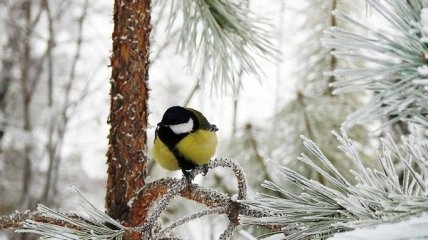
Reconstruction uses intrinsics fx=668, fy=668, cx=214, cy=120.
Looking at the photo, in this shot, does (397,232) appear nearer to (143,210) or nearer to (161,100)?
(143,210)

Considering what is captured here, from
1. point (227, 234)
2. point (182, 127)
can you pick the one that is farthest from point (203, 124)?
point (227, 234)

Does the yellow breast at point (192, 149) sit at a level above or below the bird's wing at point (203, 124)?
Answer: below

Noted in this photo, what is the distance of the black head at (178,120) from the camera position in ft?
3.82

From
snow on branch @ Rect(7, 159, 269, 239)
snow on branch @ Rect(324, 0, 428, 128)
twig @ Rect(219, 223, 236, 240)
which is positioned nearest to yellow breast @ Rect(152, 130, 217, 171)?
snow on branch @ Rect(7, 159, 269, 239)

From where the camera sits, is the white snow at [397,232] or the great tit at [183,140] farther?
the great tit at [183,140]

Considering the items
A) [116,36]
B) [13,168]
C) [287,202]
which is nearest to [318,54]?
[116,36]

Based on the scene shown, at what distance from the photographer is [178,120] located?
1180 mm

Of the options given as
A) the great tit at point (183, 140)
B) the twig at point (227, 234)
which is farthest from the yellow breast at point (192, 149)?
the twig at point (227, 234)

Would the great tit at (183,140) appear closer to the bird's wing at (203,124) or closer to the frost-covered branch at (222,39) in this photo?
the bird's wing at (203,124)

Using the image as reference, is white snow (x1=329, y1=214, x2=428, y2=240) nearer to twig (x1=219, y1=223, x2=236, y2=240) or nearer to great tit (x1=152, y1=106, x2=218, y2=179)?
twig (x1=219, y1=223, x2=236, y2=240)

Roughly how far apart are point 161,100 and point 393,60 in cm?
366

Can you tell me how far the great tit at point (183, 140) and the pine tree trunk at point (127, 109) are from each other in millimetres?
154

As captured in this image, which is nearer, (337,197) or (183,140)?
(337,197)

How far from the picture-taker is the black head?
117 centimetres
